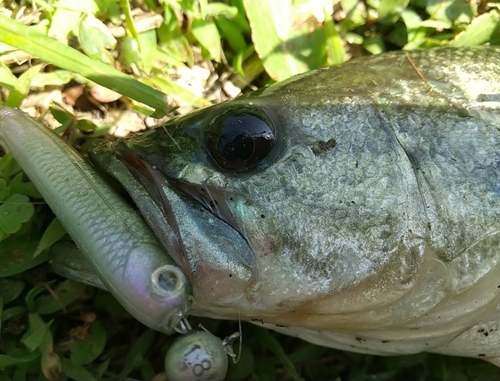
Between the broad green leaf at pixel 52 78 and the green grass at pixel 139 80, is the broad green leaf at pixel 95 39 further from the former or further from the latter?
the broad green leaf at pixel 52 78

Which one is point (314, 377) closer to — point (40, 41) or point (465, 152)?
point (465, 152)

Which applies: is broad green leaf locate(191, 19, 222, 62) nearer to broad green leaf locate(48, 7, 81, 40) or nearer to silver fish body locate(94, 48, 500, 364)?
broad green leaf locate(48, 7, 81, 40)

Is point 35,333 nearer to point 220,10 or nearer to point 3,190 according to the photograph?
point 3,190

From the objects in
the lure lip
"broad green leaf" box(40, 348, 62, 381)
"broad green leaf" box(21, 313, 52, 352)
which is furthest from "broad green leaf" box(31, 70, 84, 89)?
"broad green leaf" box(40, 348, 62, 381)

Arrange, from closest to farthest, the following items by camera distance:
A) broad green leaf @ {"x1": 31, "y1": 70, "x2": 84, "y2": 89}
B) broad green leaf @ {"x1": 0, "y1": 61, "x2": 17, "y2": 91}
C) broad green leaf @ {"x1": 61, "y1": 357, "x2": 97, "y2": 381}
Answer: broad green leaf @ {"x1": 61, "y1": 357, "x2": 97, "y2": 381}
broad green leaf @ {"x1": 0, "y1": 61, "x2": 17, "y2": 91}
broad green leaf @ {"x1": 31, "y1": 70, "x2": 84, "y2": 89}

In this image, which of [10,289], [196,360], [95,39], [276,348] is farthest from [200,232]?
[95,39]

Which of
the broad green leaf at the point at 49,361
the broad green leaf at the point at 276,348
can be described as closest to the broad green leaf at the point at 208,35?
the broad green leaf at the point at 276,348

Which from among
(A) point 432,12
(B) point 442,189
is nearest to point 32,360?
(B) point 442,189
